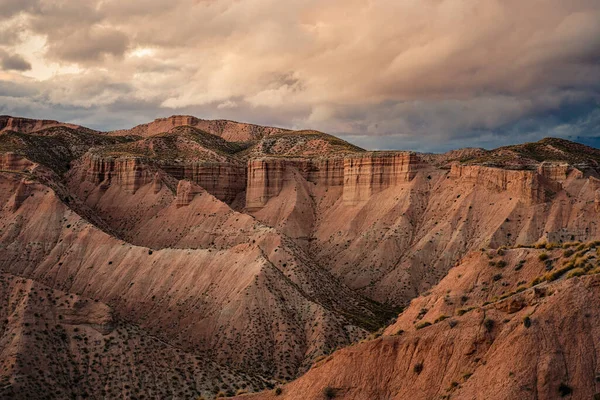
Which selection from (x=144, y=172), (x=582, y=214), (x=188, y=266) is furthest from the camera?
(x=144, y=172)

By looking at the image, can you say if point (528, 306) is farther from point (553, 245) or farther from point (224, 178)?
Answer: point (224, 178)

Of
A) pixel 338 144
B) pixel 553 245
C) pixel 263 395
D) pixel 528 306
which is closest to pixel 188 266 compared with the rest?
pixel 263 395

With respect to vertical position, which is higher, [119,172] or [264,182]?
[119,172]

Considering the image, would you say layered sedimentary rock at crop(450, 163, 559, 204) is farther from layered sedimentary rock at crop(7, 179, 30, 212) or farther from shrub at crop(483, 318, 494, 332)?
shrub at crop(483, 318, 494, 332)

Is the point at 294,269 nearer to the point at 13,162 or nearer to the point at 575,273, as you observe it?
the point at 575,273

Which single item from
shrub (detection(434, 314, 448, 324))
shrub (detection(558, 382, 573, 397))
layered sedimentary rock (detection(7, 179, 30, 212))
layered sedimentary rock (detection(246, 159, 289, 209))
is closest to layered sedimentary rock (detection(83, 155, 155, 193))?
layered sedimentary rock (detection(246, 159, 289, 209))

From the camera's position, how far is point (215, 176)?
132500 millimetres

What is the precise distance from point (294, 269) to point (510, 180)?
36273mm

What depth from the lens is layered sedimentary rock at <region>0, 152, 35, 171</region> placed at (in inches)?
4654

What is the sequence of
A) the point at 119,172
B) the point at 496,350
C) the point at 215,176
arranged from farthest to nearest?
the point at 215,176 → the point at 119,172 → the point at 496,350

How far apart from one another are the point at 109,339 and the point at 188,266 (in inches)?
872

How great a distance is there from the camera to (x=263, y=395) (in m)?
38.1

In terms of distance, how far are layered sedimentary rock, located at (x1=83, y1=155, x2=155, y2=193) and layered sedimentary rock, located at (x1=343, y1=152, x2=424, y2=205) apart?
119 feet

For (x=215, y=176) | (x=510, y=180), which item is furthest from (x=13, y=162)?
(x=510, y=180)
